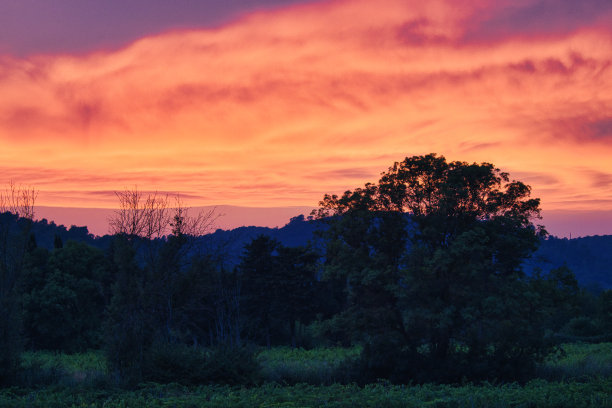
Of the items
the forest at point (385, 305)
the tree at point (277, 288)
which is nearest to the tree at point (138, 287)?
the forest at point (385, 305)

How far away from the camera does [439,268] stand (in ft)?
92.9

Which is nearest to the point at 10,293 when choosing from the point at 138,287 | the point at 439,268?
the point at 138,287

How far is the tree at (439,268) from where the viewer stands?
90.7 ft

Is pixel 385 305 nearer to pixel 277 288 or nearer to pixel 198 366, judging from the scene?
pixel 198 366

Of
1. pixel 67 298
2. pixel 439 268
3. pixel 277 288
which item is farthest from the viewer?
pixel 277 288

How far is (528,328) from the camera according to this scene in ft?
92.2

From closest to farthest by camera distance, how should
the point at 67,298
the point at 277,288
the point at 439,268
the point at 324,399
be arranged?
the point at 324,399
the point at 439,268
the point at 67,298
the point at 277,288

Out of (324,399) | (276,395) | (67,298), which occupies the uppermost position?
(67,298)

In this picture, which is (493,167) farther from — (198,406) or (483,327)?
(198,406)

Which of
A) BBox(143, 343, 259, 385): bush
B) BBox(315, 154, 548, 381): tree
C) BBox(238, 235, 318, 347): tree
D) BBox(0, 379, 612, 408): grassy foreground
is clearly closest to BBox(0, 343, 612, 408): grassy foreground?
BBox(0, 379, 612, 408): grassy foreground

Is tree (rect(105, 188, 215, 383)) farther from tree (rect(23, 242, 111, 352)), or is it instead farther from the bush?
tree (rect(23, 242, 111, 352))

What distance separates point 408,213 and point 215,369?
1333 cm

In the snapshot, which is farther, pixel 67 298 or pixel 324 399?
pixel 67 298

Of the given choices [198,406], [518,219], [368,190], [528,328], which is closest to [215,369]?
[198,406]
